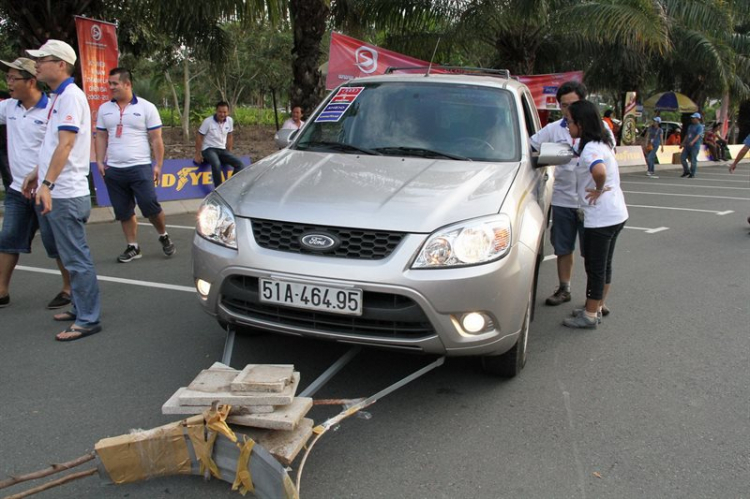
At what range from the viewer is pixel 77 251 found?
13.6ft

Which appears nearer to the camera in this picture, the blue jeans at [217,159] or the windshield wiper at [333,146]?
the windshield wiper at [333,146]

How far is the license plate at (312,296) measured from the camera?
298 cm

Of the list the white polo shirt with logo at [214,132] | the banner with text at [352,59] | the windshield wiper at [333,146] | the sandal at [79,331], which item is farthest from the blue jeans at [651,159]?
the sandal at [79,331]

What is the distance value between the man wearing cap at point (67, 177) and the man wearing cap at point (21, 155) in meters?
0.28

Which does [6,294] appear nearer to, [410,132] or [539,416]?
[410,132]

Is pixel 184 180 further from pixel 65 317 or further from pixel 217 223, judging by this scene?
pixel 217 223

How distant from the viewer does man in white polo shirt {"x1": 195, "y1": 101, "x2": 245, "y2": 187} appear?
9.64 m

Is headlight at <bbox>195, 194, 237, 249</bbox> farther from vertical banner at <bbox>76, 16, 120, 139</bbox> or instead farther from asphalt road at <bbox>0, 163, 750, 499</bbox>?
vertical banner at <bbox>76, 16, 120, 139</bbox>

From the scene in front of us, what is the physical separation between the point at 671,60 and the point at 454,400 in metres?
25.7

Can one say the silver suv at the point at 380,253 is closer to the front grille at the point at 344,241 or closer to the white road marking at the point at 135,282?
the front grille at the point at 344,241

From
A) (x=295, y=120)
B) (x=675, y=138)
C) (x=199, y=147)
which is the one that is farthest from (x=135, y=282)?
(x=675, y=138)

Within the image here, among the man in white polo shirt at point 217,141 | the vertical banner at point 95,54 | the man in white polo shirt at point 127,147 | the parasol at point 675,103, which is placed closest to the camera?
the man in white polo shirt at point 127,147

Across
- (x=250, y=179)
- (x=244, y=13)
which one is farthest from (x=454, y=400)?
(x=244, y=13)

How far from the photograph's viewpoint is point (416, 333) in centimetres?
308
